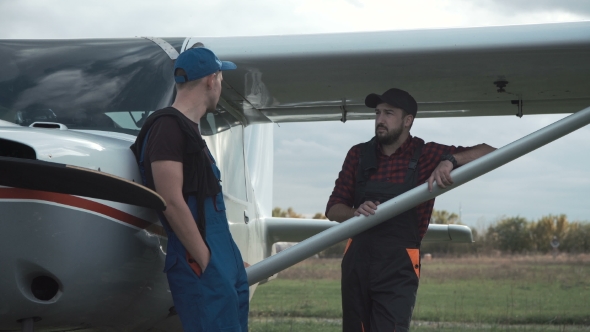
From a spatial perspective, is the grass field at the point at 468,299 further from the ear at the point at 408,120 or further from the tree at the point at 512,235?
the tree at the point at 512,235

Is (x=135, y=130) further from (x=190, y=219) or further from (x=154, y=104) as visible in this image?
(x=190, y=219)

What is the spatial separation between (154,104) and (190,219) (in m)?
1.18

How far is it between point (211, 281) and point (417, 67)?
89.9 inches

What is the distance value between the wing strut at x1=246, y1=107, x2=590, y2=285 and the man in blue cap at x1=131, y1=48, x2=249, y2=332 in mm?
907

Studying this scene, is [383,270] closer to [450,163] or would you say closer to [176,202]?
[450,163]

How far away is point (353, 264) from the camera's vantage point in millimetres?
4066

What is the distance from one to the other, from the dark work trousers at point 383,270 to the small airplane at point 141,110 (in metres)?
0.85

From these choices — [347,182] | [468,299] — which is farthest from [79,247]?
[468,299]

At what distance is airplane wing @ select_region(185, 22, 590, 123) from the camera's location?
440cm

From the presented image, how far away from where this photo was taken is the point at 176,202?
290cm

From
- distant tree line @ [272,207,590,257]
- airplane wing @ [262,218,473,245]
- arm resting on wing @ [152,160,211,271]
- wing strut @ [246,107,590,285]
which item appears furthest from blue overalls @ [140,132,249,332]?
distant tree line @ [272,207,590,257]

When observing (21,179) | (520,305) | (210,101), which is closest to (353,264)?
(210,101)

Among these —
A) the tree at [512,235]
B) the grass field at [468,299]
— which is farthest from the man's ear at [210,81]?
the tree at [512,235]

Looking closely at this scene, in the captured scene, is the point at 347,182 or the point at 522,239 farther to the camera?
the point at 522,239
